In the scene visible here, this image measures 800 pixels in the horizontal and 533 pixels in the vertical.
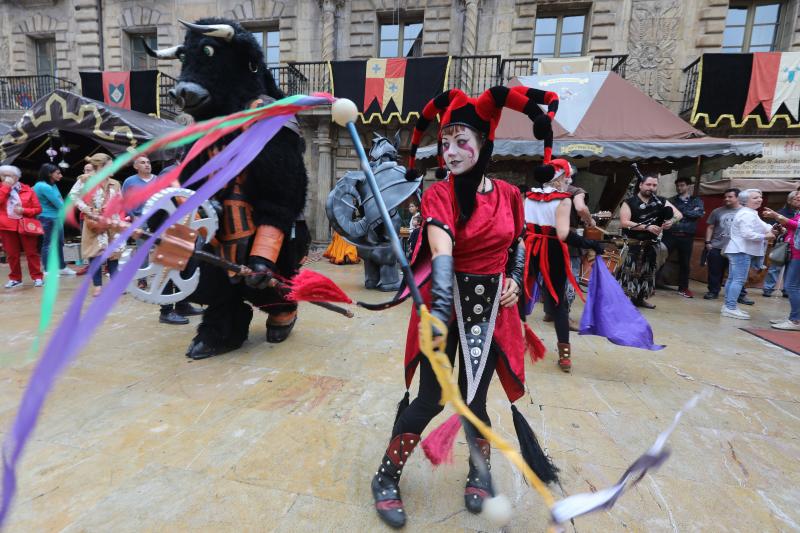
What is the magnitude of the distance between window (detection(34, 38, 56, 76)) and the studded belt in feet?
62.7

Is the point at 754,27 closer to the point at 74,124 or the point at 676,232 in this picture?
the point at 676,232

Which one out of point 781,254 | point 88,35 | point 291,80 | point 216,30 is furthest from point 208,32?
point 88,35

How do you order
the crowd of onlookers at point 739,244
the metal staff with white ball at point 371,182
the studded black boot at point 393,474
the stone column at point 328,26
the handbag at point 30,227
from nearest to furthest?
the metal staff with white ball at point 371,182
the studded black boot at point 393,474
the crowd of onlookers at point 739,244
the handbag at point 30,227
the stone column at point 328,26

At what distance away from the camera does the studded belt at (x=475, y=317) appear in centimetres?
167

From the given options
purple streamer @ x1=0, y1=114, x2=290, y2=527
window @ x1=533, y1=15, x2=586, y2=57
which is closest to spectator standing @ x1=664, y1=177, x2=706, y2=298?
window @ x1=533, y1=15, x2=586, y2=57

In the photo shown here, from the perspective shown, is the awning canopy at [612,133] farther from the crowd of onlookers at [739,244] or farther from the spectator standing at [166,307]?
the spectator standing at [166,307]

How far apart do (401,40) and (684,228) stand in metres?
9.72

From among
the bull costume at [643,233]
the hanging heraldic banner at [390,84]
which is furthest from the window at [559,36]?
the bull costume at [643,233]

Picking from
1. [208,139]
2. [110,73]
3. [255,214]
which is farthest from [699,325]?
[110,73]

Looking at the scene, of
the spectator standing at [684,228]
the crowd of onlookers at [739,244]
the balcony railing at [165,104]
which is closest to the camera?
the crowd of onlookers at [739,244]

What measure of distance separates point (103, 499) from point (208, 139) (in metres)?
1.60

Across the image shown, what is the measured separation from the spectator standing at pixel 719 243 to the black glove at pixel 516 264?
6664mm

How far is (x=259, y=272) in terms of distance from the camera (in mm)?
2674

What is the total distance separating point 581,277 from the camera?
6.23 m
